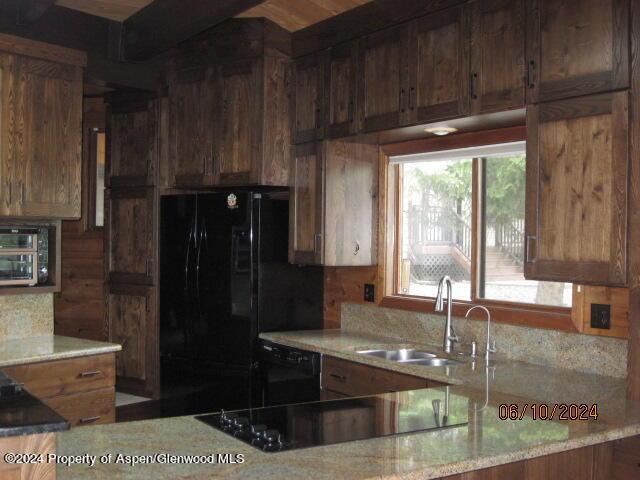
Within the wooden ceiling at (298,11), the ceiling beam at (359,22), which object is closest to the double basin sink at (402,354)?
the ceiling beam at (359,22)

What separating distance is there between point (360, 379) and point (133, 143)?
2.39 meters

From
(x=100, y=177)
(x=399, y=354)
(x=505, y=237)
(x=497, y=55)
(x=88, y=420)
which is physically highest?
(x=497, y=55)

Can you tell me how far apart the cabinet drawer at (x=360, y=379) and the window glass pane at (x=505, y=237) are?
729mm

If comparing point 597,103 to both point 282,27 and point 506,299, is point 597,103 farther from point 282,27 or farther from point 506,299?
point 282,27

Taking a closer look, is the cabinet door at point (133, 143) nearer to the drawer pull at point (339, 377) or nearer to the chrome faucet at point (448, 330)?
the drawer pull at point (339, 377)

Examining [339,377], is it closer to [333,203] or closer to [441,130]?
[333,203]

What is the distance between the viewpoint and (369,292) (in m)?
4.09

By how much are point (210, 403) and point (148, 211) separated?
1.33 metres

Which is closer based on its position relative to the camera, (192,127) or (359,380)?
(359,380)

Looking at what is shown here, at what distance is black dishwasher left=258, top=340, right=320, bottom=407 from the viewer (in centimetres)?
359

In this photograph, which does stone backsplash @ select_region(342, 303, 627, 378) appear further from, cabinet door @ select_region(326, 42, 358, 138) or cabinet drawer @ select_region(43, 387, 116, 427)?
cabinet drawer @ select_region(43, 387, 116, 427)

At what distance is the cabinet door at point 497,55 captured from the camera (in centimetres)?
280

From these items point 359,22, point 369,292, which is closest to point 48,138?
point 359,22

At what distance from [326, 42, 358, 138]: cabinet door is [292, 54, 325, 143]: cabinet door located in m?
0.07
